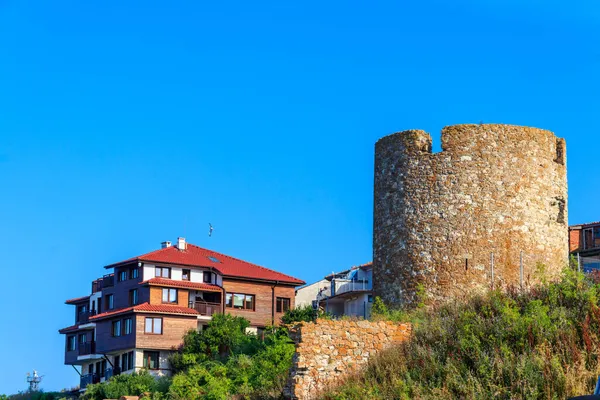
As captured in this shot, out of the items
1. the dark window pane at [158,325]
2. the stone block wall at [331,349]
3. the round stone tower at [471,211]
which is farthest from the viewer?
the dark window pane at [158,325]

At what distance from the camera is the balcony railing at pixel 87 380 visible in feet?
186

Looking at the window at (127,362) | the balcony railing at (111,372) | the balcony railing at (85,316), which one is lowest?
the balcony railing at (111,372)

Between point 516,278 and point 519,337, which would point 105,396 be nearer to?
point 516,278

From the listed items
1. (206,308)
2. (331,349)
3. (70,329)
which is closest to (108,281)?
(70,329)

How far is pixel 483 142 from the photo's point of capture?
99.6 ft

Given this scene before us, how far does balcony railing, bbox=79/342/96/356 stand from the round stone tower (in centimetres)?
3002

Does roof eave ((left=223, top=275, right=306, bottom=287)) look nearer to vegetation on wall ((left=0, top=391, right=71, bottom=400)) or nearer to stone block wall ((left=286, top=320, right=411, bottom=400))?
vegetation on wall ((left=0, top=391, right=71, bottom=400))

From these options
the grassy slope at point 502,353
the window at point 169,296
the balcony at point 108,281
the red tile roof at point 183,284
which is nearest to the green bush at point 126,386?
the window at point 169,296

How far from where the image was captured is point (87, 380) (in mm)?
57875

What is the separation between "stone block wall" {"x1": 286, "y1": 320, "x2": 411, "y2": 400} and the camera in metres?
24.0

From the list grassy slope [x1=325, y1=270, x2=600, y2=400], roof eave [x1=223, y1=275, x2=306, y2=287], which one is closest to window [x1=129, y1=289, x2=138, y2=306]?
roof eave [x1=223, y1=275, x2=306, y2=287]

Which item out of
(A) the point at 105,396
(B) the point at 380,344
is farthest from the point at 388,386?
(A) the point at 105,396

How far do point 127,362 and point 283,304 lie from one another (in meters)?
9.59

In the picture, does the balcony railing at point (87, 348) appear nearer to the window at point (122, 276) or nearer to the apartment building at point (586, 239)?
the window at point (122, 276)
